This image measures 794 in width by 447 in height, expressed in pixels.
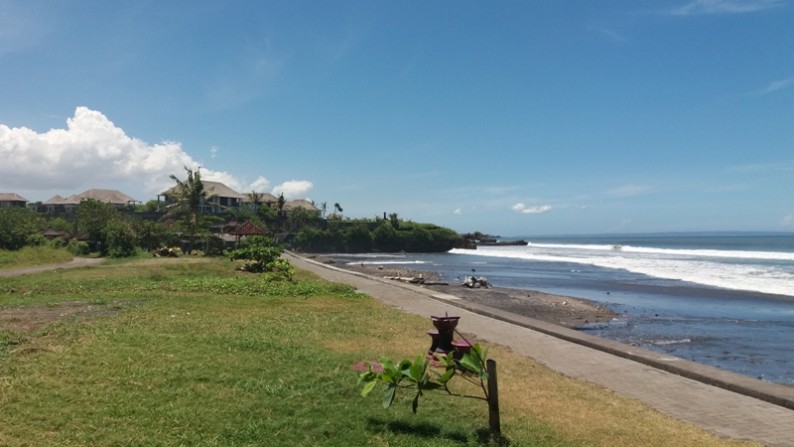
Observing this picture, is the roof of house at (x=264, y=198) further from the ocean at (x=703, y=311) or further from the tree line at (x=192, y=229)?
the ocean at (x=703, y=311)

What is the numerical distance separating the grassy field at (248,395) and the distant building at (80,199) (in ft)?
244

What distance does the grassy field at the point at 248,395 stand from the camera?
4.70 meters

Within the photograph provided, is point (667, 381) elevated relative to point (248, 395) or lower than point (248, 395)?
lower

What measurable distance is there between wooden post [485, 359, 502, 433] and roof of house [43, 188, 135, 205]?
79812 millimetres

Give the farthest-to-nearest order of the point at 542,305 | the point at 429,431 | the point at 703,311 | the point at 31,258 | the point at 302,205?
the point at 302,205 < the point at 31,258 < the point at 542,305 < the point at 703,311 < the point at 429,431

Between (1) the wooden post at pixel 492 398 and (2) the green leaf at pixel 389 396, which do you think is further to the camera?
(1) the wooden post at pixel 492 398

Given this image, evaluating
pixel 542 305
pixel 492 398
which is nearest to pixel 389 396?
pixel 492 398

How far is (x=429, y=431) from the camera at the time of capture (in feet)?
16.2

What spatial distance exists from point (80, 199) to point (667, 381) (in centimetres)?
8311

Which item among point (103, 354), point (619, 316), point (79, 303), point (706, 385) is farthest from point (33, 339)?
point (619, 316)

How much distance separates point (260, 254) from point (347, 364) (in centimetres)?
1843

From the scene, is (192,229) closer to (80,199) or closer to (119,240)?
(119,240)

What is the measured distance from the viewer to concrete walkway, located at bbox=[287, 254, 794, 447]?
5711 mm

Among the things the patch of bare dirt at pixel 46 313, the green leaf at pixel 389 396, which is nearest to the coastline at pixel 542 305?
the patch of bare dirt at pixel 46 313
